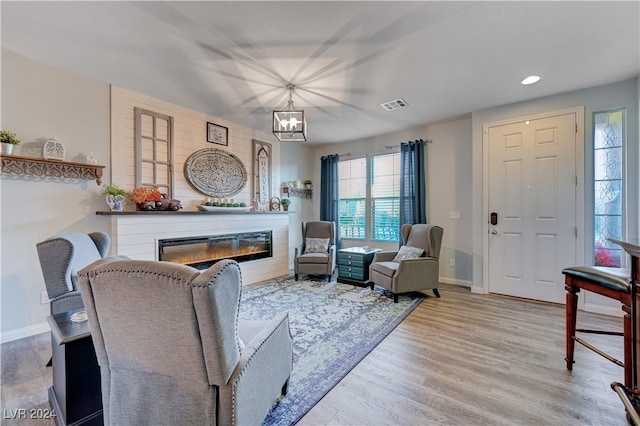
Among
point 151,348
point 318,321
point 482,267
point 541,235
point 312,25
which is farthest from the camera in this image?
point 482,267

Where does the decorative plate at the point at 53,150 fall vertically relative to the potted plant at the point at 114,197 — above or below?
above

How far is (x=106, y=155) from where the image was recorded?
121 inches

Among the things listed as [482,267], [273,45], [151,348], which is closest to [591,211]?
[482,267]

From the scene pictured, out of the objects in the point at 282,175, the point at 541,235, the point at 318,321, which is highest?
the point at 282,175

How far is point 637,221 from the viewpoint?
2842 millimetres

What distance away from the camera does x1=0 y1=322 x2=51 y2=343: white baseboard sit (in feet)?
8.02

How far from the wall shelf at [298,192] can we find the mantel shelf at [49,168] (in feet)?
9.47

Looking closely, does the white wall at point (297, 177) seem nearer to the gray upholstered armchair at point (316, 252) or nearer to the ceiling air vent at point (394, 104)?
the gray upholstered armchair at point (316, 252)

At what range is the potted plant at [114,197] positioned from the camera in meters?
2.96

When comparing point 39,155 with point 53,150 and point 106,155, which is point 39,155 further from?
point 106,155

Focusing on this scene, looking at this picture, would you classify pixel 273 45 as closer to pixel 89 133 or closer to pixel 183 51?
pixel 183 51

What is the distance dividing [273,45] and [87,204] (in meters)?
2.64

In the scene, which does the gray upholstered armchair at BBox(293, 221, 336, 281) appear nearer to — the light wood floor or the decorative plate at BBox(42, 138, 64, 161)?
the light wood floor

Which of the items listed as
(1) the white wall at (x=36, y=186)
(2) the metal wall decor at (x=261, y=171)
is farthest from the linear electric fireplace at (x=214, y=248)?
(1) the white wall at (x=36, y=186)
